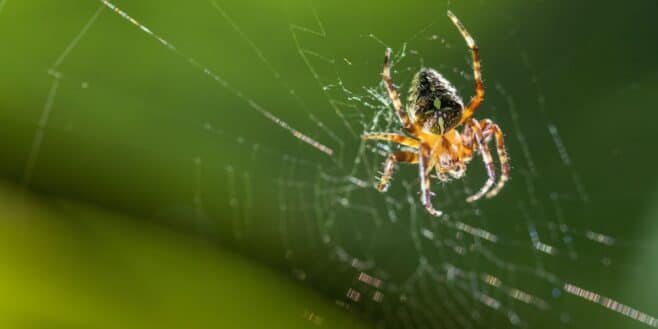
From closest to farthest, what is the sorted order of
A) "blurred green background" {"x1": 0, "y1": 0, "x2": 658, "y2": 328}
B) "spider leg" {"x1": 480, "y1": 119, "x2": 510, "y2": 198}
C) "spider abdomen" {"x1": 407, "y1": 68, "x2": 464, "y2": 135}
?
"blurred green background" {"x1": 0, "y1": 0, "x2": 658, "y2": 328} → "spider abdomen" {"x1": 407, "y1": 68, "x2": 464, "y2": 135} → "spider leg" {"x1": 480, "y1": 119, "x2": 510, "y2": 198}

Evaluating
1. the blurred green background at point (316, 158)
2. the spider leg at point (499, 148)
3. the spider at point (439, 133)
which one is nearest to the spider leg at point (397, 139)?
the spider at point (439, 133)

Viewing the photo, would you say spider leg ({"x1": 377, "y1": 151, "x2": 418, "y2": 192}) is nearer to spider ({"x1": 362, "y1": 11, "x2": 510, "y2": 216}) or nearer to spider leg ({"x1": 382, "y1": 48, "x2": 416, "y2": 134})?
spider ({"x1": 362, "y1": 11, "x2": 510, "y2": 216})

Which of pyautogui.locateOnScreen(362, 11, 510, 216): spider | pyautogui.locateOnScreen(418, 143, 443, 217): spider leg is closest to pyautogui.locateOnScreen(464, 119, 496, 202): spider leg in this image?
pyautogui.locateOnScreen(362, 11, 510, 216): spider

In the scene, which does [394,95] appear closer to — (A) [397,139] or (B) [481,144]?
(A) [397,139]

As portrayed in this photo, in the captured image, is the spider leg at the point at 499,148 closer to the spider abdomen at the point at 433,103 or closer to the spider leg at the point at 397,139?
the spider abdomen at the point at 433,103

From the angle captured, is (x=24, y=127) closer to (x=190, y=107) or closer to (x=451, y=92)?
(x=190, y=107)

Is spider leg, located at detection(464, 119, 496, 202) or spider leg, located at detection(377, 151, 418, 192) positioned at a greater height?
spider leg, located at detection(464, 119, 496, 202)
